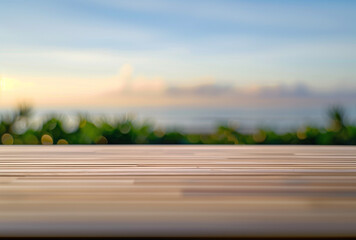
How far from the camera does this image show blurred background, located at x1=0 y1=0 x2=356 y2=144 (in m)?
4.32

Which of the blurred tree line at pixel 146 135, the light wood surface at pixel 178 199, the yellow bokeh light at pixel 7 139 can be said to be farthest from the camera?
the yellow bokeh light at pixel 7 139

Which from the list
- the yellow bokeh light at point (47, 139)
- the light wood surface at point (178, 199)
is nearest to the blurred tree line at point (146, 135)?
the yellow bokeh light at point (47, 139)

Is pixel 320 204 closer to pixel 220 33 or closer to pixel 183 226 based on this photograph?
pixel 183 226

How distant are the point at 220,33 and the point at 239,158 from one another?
27.4 ft

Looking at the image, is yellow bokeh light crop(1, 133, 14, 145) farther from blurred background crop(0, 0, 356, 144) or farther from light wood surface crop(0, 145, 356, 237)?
light wood surface crop(0, 145, 356, 237)

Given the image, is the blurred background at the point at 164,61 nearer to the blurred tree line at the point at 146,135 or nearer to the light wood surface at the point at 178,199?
the blurred tree line at the point at 146,135

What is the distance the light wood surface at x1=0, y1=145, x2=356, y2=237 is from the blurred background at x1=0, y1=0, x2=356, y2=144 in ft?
6.98

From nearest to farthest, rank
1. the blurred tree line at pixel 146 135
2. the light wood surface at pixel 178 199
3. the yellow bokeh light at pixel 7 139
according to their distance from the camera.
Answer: the light wood surface at pixel 178 199, the blurred tree line at pixel 146 135, the yellow bokeh light at pixel 7 139

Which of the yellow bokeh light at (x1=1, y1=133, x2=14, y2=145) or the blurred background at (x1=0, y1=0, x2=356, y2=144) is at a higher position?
the blurred background at (x1=0, y1=0, x2=356, y2=144)

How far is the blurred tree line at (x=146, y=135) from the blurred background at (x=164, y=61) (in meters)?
0.01

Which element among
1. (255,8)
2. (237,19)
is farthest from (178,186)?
(237,19)

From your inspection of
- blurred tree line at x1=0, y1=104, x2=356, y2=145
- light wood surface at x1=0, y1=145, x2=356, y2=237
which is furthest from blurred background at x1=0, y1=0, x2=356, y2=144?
light wood surface at x1=0, y1=145, x2=356, y2=237

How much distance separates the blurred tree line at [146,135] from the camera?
4.29 metres

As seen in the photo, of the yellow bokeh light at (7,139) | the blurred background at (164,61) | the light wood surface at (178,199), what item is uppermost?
the blurred background at (164,61)
